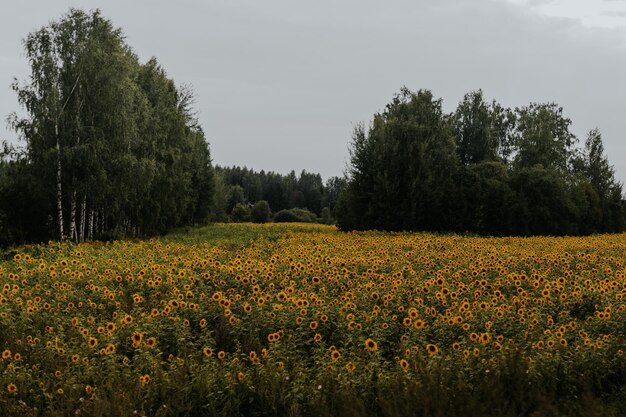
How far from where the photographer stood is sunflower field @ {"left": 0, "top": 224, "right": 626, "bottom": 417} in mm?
5441

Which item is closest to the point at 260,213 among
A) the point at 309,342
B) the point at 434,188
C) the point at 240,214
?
the point at 240,214

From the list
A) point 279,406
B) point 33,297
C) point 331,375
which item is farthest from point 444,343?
point 33,297

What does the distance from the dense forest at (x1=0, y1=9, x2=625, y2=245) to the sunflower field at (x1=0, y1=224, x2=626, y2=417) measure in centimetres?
1903

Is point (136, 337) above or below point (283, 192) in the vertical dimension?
below

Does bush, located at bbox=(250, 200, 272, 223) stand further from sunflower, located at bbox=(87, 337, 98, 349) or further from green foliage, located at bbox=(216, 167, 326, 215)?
sunflower, located at bbox=(87, 337, 98, 349)

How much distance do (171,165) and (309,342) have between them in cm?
3234

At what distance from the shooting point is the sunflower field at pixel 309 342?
214 inches

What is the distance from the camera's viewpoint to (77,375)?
20.1 ft

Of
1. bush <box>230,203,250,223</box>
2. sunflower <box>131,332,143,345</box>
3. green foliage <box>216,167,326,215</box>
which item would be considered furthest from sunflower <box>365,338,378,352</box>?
green foliage <box>216,167,326,215</box>

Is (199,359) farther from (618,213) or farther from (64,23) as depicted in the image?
(618,213)

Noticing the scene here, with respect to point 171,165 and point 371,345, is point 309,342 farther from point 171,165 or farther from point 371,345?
point 171,165

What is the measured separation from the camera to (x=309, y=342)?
7.31 metres

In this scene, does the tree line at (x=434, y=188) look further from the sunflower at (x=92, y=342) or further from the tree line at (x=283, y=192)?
the tree line at (x=283, y=192)

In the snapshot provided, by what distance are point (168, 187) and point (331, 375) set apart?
1318 inches
